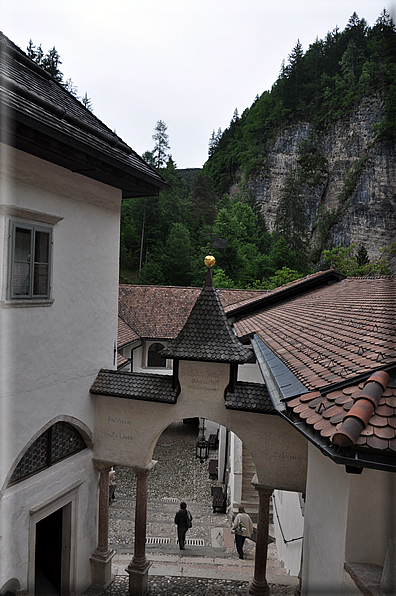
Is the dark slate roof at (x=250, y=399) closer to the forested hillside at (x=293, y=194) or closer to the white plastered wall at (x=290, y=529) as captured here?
the white plastered wall at (x=290, y=529)

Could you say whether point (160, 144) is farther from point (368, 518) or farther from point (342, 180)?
point (368, 518)

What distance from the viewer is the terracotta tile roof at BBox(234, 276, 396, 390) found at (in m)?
3.97

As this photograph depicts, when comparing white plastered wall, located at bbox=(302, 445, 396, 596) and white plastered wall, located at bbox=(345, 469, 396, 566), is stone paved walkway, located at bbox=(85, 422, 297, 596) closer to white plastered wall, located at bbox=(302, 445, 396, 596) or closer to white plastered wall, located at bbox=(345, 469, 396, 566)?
white plastered wall, located at bbox=(302, 445, 396, 596)

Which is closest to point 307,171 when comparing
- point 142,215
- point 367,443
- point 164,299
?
point 142,215

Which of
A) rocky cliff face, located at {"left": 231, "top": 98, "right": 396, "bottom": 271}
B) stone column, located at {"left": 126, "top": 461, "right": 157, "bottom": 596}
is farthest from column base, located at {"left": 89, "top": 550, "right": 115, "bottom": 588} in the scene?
rocky cliff face, located at {"left": 231, "top": 98, "right": 396, "bottom": 271}

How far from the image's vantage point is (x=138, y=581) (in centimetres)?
745

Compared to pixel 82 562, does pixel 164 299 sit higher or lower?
higher

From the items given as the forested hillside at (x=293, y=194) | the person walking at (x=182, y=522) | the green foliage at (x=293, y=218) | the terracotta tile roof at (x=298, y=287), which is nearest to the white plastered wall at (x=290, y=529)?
the person walking at (x=182, y=522)

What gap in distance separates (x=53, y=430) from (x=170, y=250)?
33.7 m

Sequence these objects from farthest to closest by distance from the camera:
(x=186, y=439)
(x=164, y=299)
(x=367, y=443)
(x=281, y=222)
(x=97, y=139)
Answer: (x=281, y=222), (x=164, y=299), (x=186, y=439), (x=97, y=139), (x=367, y=443)

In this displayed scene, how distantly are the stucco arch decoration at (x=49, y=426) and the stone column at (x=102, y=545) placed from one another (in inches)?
22.9

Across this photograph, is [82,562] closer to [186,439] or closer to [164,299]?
[186,439]

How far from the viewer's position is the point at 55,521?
7.47 metres

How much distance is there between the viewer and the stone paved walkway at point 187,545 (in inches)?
307
